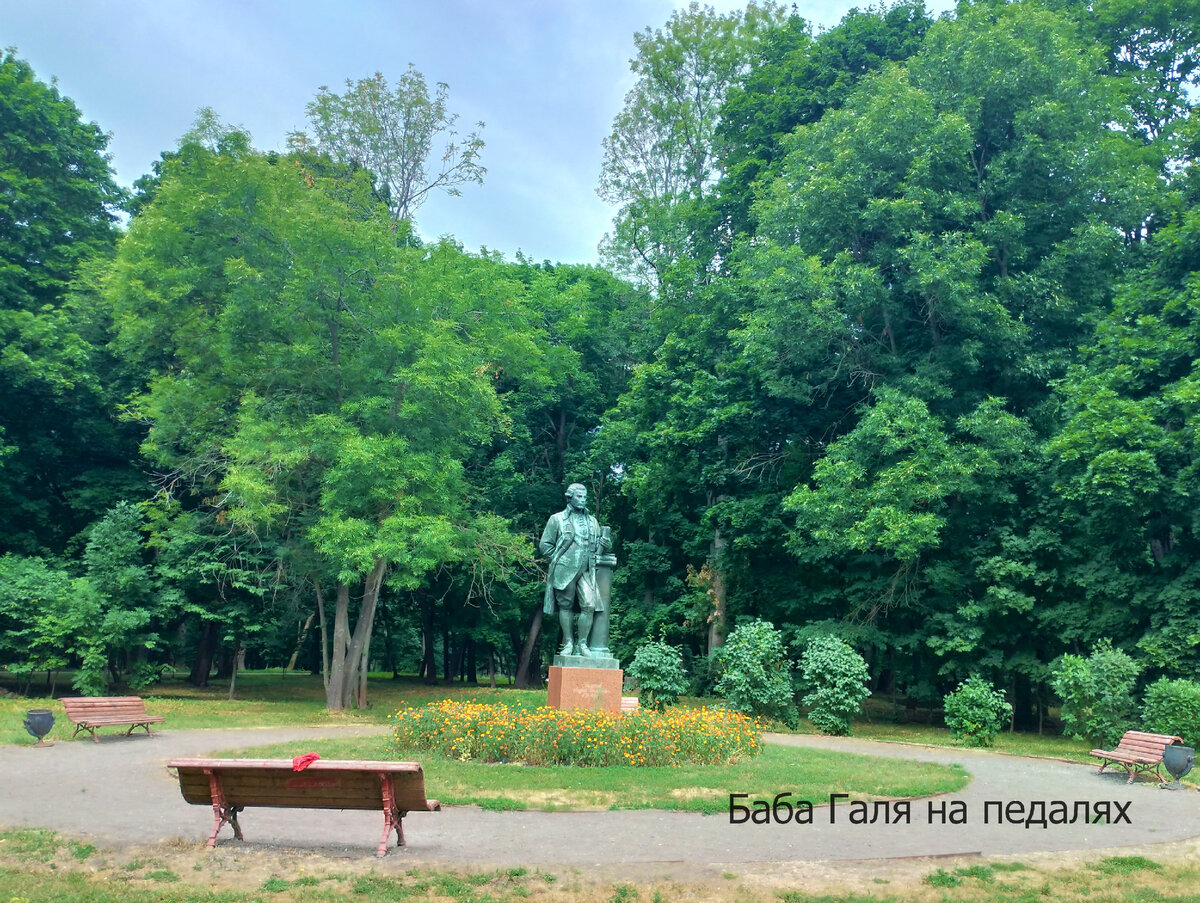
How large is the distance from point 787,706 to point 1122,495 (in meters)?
7.41

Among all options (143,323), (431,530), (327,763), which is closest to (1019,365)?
(431,530)

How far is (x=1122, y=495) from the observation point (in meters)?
16.4

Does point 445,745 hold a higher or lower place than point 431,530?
lower

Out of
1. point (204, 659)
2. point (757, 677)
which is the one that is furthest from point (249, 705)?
point (757, 677)

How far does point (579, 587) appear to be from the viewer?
47.7 ft

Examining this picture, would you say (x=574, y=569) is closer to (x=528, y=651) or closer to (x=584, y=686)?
(x=584, y=686)

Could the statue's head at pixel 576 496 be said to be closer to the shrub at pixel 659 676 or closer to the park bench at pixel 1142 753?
the shrub at pixel 659 676

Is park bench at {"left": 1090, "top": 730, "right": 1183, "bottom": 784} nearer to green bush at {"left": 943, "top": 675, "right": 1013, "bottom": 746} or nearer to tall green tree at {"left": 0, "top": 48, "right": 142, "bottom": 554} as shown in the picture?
green bush at {"left": 943, "top": 675, "right": 1013, "bottom": 746}

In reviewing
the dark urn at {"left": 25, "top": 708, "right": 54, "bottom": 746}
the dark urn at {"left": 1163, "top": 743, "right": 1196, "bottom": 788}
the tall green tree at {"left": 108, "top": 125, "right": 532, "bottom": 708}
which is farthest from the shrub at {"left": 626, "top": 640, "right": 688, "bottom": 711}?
the dark urn at {"left": 25, "top": 708, "right": 54, "bottom": 746}

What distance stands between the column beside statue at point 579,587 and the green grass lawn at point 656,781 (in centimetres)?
293

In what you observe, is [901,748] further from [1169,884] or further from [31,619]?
[31,619]

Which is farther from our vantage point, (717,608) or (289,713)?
(717,608)

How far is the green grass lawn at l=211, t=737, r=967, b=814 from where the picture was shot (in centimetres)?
898

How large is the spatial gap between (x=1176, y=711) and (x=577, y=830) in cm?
1126
